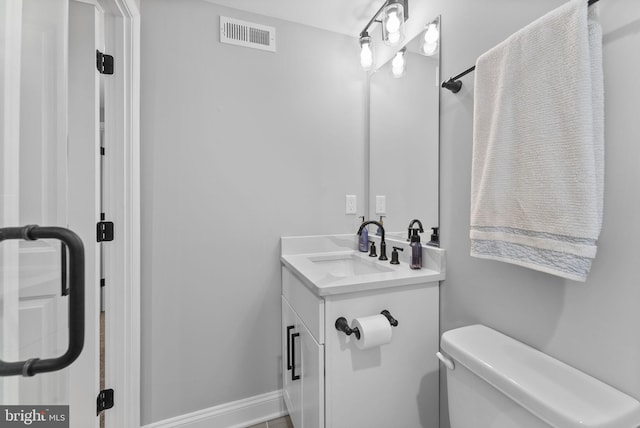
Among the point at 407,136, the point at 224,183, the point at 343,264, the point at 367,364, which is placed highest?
the point at 407,136

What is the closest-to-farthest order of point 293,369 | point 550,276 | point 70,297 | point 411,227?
point 70,297 < point 550,276 < point 293,369 < point 411,227

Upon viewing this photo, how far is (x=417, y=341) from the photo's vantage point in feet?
4.11

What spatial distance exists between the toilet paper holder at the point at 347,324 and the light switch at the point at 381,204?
2.47ft

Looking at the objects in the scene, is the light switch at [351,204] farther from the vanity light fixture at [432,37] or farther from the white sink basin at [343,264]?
the vanity light fixture at [432,37]

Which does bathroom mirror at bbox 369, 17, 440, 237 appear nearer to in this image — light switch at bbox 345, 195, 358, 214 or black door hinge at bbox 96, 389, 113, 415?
light switch at bbox 345, 195, 358, 214

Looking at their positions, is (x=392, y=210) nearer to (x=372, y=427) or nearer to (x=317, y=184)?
(x=317, y=184)

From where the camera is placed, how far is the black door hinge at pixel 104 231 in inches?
51.2

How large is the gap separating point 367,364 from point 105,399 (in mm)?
1254

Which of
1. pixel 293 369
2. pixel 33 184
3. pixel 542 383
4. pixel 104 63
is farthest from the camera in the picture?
pixel 293 369

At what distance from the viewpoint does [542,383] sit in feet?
2.51

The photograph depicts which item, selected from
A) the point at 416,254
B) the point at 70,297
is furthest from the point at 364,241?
the point at 70,297

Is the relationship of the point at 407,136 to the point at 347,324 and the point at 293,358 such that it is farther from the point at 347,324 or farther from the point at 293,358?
the point at 293,358

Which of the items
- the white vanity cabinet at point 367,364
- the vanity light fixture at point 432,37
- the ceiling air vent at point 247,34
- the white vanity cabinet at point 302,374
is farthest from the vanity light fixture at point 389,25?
the white vanity cabinet at point 302,374

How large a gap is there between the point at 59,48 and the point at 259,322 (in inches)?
57.6
